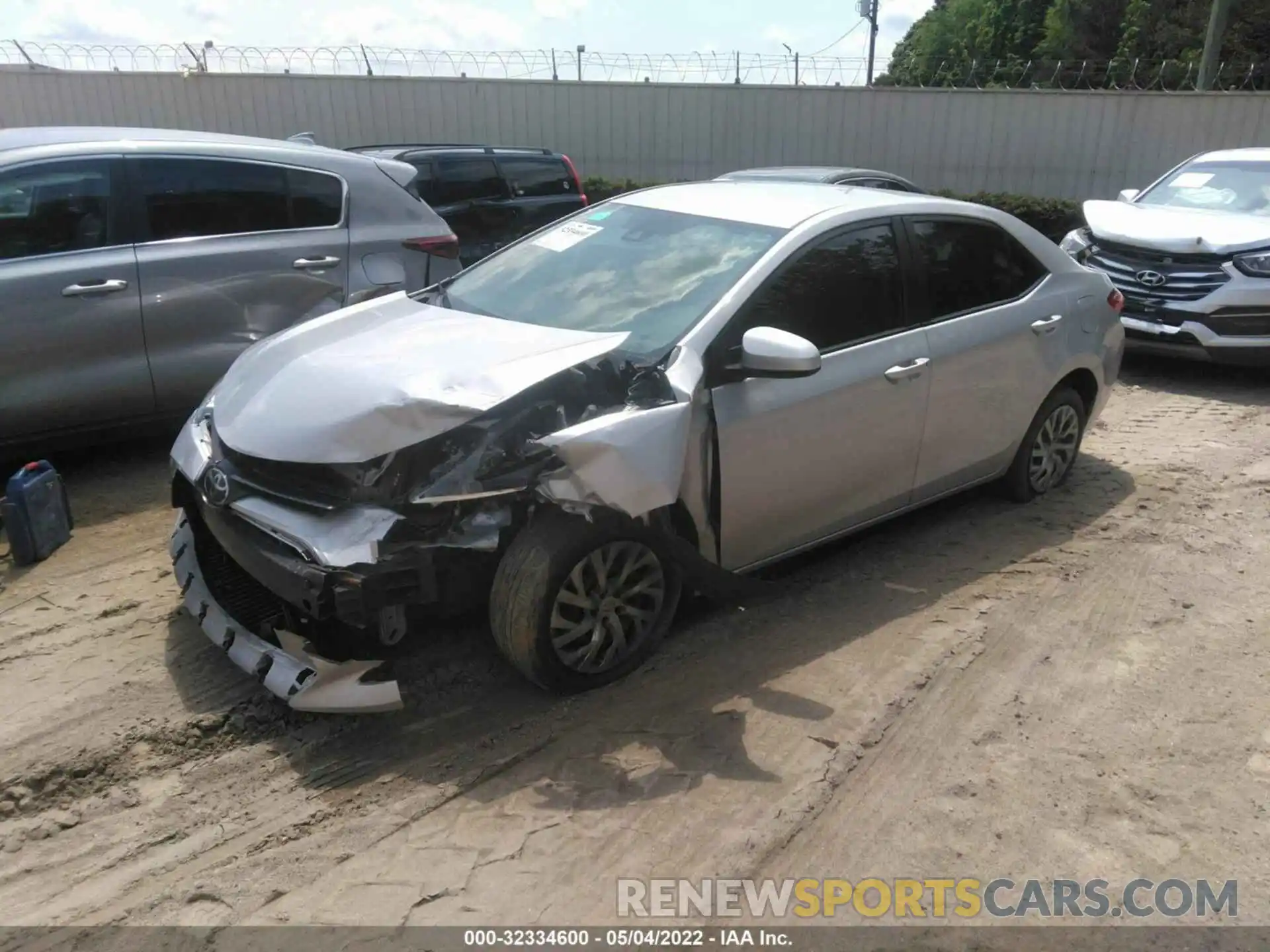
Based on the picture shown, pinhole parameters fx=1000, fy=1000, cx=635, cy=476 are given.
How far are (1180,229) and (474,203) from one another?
21.0 feet

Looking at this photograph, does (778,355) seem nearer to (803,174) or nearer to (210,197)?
(210,197)

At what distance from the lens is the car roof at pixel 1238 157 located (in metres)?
9.25

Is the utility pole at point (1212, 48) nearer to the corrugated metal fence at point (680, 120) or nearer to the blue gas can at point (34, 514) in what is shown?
the corrugated metal fence at point (680, 120)

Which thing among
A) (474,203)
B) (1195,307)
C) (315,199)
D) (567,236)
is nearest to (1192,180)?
(1195,307)

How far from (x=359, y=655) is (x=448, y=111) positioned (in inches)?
654

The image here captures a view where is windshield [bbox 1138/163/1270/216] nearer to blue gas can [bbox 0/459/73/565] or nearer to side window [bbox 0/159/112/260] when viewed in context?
side window [bbox 0/159/112/260]

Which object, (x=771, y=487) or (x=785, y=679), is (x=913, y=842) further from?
(x=771, y=487)

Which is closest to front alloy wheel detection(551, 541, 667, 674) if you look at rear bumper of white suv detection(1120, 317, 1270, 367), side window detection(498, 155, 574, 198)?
rear bumper of white suv detection(1120, 317, 1270, 367)

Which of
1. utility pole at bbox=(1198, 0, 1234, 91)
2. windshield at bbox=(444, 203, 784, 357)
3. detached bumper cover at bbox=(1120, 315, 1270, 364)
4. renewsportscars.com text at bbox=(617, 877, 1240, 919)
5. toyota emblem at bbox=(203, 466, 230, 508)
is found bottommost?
renewsportscars.com text at bbox=(617, 877, 1240, 919)

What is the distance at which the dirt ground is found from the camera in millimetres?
2812

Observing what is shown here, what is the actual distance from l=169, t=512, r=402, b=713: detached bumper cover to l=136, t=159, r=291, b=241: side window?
9.52 feet

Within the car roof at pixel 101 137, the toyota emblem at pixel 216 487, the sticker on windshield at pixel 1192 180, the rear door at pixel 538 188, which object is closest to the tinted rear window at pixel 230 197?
the car roof at pixel 101 137

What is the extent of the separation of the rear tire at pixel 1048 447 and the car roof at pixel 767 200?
4.11 feet

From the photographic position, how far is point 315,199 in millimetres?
5957
